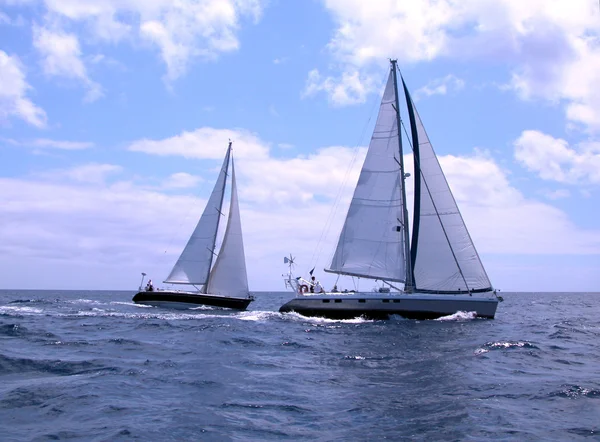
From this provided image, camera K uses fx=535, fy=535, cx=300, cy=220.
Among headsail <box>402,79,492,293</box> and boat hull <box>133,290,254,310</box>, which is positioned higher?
headsail <box>402,79,492,293</box>

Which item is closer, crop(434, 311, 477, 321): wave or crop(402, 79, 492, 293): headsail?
crop(434, 311, 477, 321): wave

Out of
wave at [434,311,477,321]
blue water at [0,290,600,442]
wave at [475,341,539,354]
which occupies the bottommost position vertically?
blue water at [0,290,600,442]

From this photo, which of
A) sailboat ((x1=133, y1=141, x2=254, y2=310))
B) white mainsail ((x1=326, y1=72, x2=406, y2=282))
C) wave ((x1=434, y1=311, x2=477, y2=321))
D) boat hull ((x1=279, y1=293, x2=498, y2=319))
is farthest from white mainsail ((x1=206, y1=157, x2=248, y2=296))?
wave ((x1=434, y1=311, x2=477, y2=321))

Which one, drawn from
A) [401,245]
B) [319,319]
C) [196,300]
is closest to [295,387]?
[319,319]

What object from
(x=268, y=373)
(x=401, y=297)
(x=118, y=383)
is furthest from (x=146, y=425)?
(x=401, y=297)

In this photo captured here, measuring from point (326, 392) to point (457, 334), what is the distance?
11411 mm

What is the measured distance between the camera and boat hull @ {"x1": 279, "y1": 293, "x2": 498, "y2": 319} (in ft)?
88.1

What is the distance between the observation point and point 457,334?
2095cm

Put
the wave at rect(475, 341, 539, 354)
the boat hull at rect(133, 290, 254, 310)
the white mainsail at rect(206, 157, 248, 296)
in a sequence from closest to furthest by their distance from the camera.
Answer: the wave at rect(475, 341, 539, 354) → the boat hull at rect(133, 290, 254, 310) → the white mainsail at rect(206, 157, 248, 296)

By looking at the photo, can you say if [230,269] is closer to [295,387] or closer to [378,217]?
[378,217]

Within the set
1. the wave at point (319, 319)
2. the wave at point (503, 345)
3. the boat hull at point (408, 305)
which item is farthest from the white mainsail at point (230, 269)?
the wave at point (503, 345)

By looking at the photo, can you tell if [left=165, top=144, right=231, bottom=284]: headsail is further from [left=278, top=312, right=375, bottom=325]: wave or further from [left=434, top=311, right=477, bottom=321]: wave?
[left=434, top=311, right=477, bottom=321]: wave

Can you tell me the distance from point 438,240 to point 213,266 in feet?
63.3

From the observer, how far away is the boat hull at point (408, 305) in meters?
26.8
